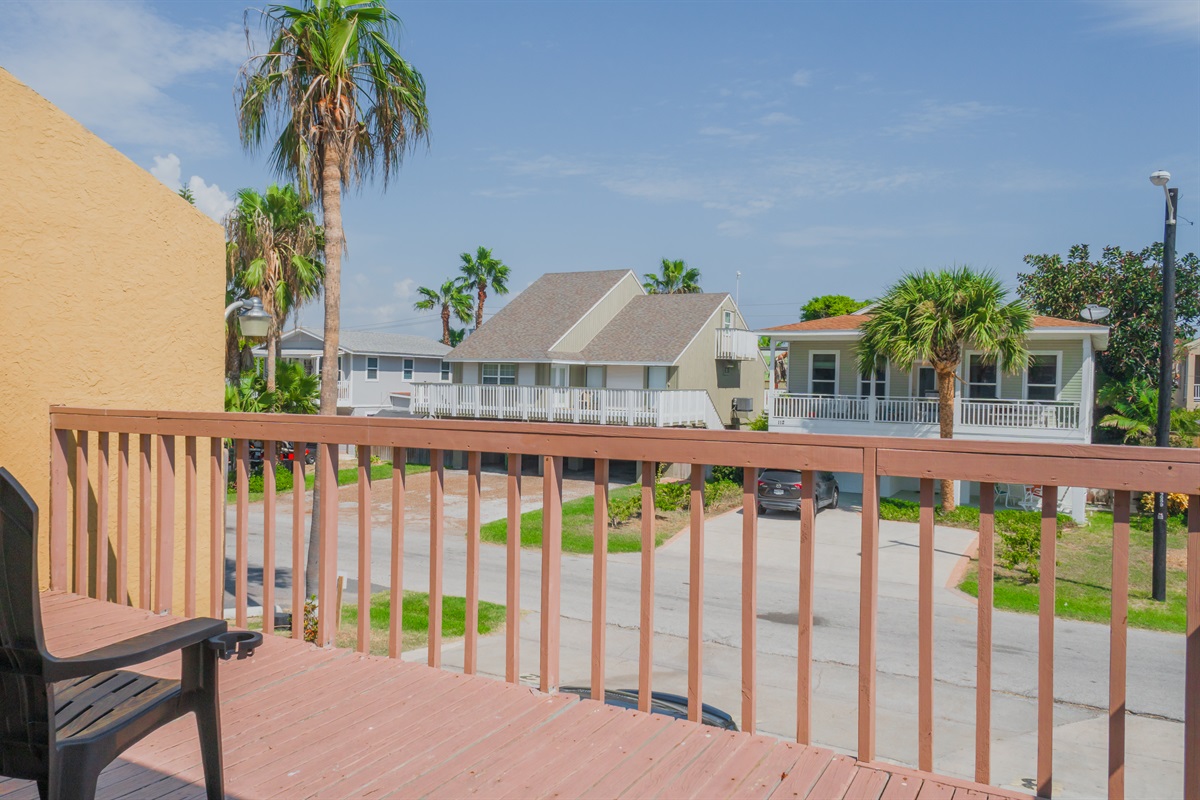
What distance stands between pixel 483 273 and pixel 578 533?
2725cm

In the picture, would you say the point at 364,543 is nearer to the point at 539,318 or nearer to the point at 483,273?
the point at 539,318

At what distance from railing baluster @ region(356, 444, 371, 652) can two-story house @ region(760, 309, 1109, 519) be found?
60.5ft

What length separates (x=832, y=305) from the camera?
5303 centimetres

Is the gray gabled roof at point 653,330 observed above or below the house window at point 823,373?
above

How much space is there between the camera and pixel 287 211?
2522 cm

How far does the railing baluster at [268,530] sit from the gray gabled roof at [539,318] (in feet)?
80.7

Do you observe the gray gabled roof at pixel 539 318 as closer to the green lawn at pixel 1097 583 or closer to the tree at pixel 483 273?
the tree at pixel 483 273

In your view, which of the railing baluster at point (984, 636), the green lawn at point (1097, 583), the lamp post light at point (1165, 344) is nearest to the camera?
the railing baluster at point (984, 636)

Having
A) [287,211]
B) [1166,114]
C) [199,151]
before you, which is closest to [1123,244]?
[1166,114]

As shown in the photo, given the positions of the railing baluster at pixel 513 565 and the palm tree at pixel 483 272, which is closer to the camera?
the railing baluster at pixel 513 565

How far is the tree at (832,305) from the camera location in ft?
174

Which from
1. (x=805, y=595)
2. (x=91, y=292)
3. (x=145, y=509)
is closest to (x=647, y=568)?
(x=805, y=595)

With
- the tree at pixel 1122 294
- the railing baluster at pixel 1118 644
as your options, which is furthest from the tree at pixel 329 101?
the tree at pixel 1122 294

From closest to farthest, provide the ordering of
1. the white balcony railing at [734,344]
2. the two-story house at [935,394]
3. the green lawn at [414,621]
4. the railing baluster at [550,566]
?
1. the railing baluster at [550,566]
2. the green lawn at [414,621]
3. the two-story house at [935,394]
4. the white balcony railing at [734,344]
